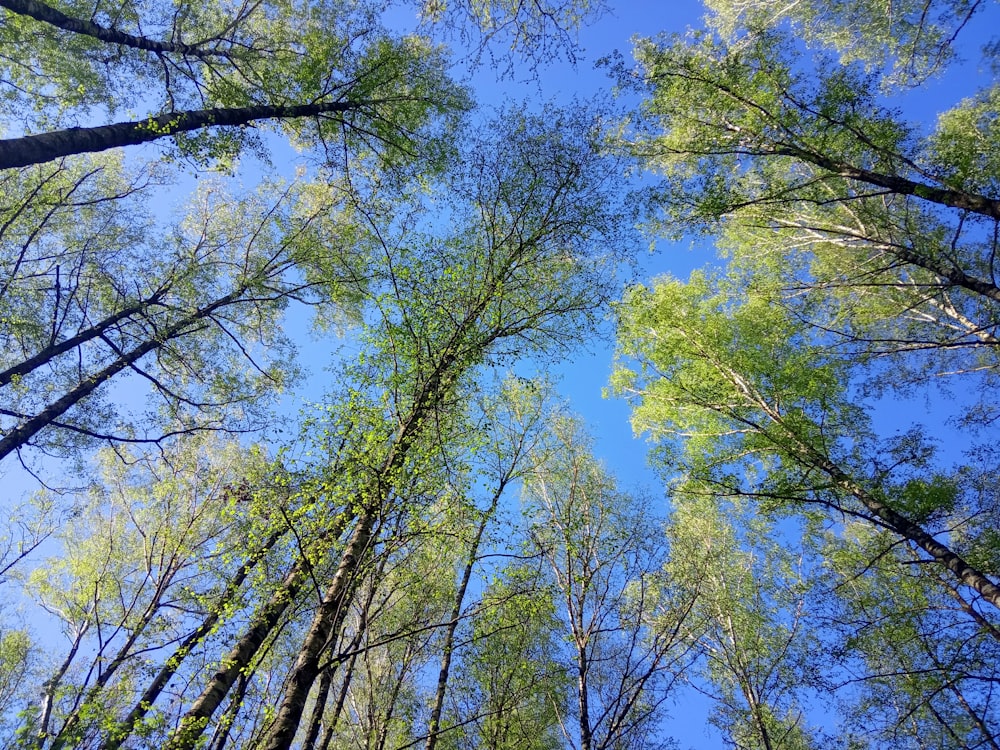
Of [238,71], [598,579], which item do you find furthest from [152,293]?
[598,579]

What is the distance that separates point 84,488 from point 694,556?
1077 centimetres

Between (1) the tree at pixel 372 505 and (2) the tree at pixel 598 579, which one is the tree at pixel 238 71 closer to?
(1) the tree at pixel 372 505

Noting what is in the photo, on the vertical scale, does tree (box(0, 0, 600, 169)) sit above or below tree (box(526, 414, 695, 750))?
above

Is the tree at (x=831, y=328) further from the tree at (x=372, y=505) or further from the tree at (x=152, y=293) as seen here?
the tree at (x=152, y=293)

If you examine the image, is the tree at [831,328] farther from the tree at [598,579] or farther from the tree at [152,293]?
the tree at [152,293]

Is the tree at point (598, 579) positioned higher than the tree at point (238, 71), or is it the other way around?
the tree at point (238, 71)

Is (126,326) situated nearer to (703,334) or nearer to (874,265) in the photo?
(703,334)

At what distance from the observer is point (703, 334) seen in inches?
385

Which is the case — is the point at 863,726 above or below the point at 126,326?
below

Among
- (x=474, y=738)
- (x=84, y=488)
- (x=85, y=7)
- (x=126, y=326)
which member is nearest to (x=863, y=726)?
(x=474, y=738)

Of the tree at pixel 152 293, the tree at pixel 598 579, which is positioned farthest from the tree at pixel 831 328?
the tree at pixel 152 293

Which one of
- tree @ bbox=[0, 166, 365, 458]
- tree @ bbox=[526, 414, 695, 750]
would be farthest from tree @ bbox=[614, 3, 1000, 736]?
tree @ bbox=[0, 166, 365, 458]

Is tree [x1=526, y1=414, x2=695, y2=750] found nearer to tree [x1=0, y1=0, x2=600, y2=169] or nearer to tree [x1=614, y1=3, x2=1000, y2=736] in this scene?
tree [x1=614, y1=3, x2=1000, y2=736]

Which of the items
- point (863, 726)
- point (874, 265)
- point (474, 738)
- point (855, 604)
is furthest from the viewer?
point (474, 738)
